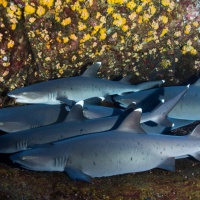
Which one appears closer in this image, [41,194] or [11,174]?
[41,194]

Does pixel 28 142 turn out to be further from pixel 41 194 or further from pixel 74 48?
pixel 74 48

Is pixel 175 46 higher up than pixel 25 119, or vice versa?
pixel 175 46

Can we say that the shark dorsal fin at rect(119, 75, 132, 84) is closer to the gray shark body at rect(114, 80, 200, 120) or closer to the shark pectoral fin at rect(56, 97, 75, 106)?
the gray shark body at rect(114, 80, 200, 120)

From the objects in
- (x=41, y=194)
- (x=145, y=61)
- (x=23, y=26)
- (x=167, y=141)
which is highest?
(x=23, y=26)

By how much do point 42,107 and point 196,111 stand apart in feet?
5.82

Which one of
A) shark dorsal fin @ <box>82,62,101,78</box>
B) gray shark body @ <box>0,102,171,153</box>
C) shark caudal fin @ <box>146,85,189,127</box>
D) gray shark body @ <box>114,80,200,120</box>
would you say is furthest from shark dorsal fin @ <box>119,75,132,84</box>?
gray shark body @ <box>0,102,171,153</box>

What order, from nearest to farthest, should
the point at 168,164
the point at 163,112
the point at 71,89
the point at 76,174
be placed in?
the point at 76,174 < the point at 168,164 < the point at 163,112 < the point at 71,89

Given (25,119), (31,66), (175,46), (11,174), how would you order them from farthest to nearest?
(175,46), (31,66), (25,119), (11,174)

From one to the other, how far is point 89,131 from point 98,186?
55 cm

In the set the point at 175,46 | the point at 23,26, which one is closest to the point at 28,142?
the point at 23,26

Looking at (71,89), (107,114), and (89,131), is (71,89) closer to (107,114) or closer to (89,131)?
(107,114)

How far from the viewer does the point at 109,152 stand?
268 cm

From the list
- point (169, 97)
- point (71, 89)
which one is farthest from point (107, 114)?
point (169, 97)

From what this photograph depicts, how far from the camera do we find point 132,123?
8.97ft
